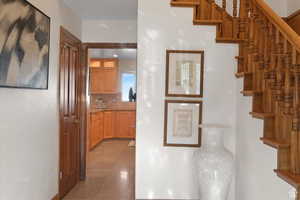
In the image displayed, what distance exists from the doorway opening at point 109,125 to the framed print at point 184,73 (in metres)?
1.35

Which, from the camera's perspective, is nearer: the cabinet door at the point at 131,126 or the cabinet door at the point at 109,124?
the cabinet door at the point at 109,124

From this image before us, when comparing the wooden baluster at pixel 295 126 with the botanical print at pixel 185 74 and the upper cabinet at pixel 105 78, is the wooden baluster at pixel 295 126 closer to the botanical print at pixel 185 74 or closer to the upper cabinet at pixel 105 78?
the botanical print at pixel 185 74

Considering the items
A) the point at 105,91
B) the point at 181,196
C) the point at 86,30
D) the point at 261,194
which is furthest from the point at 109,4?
the point at 105,91

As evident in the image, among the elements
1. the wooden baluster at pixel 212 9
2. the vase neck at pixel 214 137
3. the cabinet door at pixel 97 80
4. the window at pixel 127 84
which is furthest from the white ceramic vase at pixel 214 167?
the window at pixel 127 84

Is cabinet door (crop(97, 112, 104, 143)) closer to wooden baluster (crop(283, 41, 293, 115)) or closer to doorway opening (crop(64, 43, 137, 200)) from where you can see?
doorway opening (crop(64, 43, 137, 200))

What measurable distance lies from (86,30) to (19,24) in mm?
1937

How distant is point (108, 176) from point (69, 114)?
1388mm

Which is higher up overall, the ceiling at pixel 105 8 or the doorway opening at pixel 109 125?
the ceiling at pixel 105 8

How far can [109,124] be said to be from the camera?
306 inches

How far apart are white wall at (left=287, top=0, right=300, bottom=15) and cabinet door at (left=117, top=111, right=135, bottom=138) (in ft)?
18.1

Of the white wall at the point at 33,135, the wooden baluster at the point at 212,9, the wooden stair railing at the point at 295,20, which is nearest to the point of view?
the white wall at the point at 33,135

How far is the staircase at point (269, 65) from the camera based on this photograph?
1660mm

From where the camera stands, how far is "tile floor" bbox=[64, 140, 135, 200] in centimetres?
354

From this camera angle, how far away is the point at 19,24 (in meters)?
2.19
